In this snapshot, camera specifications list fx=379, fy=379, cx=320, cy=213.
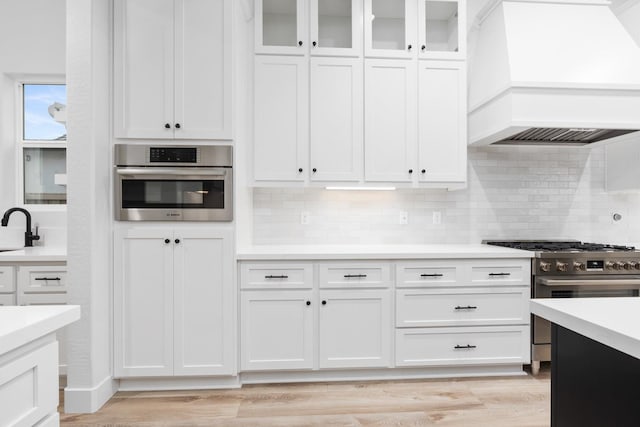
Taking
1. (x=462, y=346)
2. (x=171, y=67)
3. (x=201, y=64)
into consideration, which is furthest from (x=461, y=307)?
(x=171, y=67)

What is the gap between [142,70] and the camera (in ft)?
7.96

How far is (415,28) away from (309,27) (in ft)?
2.69

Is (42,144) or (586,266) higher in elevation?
(42,144)

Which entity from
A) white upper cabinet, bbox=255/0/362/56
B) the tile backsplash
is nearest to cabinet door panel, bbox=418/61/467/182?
the tile backsplash

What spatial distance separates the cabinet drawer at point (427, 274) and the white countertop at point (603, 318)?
1436mm

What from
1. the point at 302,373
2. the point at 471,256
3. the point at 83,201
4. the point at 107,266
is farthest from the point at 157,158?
the point at 471,256

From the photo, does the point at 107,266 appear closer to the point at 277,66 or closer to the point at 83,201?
the point at 83,201

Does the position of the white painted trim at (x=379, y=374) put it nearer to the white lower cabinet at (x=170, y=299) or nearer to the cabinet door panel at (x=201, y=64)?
the white lower cabinet at (x=170, y=299)

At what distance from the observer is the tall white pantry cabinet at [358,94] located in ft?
9.39

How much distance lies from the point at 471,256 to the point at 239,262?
1.60 metres

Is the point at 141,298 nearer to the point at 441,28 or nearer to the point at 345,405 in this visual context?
the point at 345,405

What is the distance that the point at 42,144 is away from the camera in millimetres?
3150

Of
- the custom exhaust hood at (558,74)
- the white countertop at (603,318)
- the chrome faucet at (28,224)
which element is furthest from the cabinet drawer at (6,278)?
the custom exhaust hood at (558,74)

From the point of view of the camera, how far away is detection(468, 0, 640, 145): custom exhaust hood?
262 centimetres
